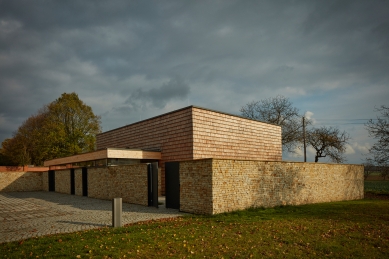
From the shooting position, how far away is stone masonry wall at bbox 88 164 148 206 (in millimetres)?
Answer: 13844

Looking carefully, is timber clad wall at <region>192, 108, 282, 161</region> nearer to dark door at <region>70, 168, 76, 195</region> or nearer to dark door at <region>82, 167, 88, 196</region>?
dark door at <region>82, 167, 88, 196</region>

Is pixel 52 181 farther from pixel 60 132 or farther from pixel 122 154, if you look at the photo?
pixel 122 154

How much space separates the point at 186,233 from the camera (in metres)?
7.29

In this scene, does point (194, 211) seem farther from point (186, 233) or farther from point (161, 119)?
point (161, 119)

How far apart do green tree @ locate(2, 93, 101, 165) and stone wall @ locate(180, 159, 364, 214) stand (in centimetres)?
2579

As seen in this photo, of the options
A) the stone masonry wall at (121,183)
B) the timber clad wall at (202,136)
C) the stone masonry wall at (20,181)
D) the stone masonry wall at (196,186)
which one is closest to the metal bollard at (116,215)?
the stone masonry wall at (196,186)

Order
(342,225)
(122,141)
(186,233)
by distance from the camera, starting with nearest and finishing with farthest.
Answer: (186,233), (342,225), (122,141)

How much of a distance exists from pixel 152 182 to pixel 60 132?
2367 centimetres

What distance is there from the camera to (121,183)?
1542 centimetres

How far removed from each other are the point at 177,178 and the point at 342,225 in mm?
6292

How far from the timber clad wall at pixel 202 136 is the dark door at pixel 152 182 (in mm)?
3471

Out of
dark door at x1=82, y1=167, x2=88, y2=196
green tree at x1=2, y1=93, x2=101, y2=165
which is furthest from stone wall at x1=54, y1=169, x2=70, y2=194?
green tree at x1=2, y1=93, x2=101, y2=165

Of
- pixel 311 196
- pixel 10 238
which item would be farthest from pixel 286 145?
pixel 10 238

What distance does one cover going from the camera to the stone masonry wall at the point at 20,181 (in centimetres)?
2834
